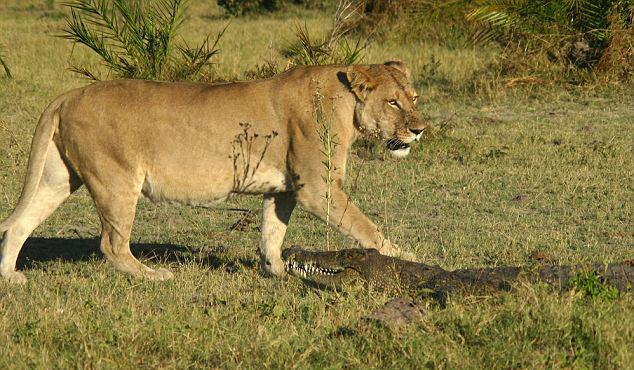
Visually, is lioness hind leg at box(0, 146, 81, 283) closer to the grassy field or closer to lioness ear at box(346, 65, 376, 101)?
the grassy field

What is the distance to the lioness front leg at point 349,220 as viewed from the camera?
6.61 m

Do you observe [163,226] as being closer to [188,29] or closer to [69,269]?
[69,269]

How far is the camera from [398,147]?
697 cm

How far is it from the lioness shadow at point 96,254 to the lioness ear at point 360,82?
1.37m

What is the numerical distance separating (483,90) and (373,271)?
8.80 m

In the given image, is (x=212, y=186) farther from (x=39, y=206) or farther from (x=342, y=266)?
(x=342, y=266)

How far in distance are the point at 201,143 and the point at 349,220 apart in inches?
40.3

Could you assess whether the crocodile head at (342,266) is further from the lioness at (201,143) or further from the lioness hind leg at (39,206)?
the lioness hind leg at (39,206)

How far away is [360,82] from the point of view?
6.83 metres

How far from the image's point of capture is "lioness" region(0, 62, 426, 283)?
22.0 feet

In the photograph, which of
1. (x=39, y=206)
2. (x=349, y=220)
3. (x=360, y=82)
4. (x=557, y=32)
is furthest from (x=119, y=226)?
(x=557, y=32)

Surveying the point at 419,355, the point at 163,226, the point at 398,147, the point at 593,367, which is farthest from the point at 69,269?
the point at 593,367

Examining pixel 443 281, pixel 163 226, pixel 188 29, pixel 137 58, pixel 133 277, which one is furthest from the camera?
pixel 188 29

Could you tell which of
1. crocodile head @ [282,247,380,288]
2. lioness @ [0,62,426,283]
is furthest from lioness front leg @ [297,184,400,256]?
crocodile head @ [282,247,380,288]
